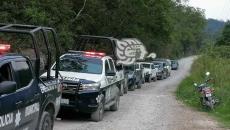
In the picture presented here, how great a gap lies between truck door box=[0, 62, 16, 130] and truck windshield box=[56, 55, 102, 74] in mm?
7620

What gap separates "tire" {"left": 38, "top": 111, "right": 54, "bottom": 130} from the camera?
32.4ft

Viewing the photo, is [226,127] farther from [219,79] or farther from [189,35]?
[189,35]

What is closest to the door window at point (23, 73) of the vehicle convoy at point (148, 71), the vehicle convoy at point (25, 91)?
the vehicle convoy at point (25, 91)

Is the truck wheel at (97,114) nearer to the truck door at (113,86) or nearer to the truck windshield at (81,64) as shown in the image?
the truck windshield at (81,64)

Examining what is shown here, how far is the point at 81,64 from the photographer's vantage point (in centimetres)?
1634

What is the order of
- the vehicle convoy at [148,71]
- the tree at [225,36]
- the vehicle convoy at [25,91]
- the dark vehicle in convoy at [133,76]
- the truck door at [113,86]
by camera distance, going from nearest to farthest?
the vehicle convoy at [25,91], the truck door at [113,86], the dark vehicle in convoy at [133,76], the vehicle convoy at [148,71], the tree at [225,36]

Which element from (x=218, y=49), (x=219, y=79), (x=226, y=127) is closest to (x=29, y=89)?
(x=226, y=127)

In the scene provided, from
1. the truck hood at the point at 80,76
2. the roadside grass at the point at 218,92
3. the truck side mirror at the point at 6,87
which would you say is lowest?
the roadside grass at the point at 218,92

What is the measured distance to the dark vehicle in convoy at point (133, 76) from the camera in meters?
34.7

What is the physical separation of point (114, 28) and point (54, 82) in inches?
1143

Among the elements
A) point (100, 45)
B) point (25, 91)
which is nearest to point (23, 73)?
point (25, 91)

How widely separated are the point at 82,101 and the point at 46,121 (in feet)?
15.3

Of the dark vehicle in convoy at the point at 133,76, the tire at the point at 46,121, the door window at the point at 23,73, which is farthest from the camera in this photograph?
the dark vehicle in convoy at the point at 133,76

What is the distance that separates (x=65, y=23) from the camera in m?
27.5
